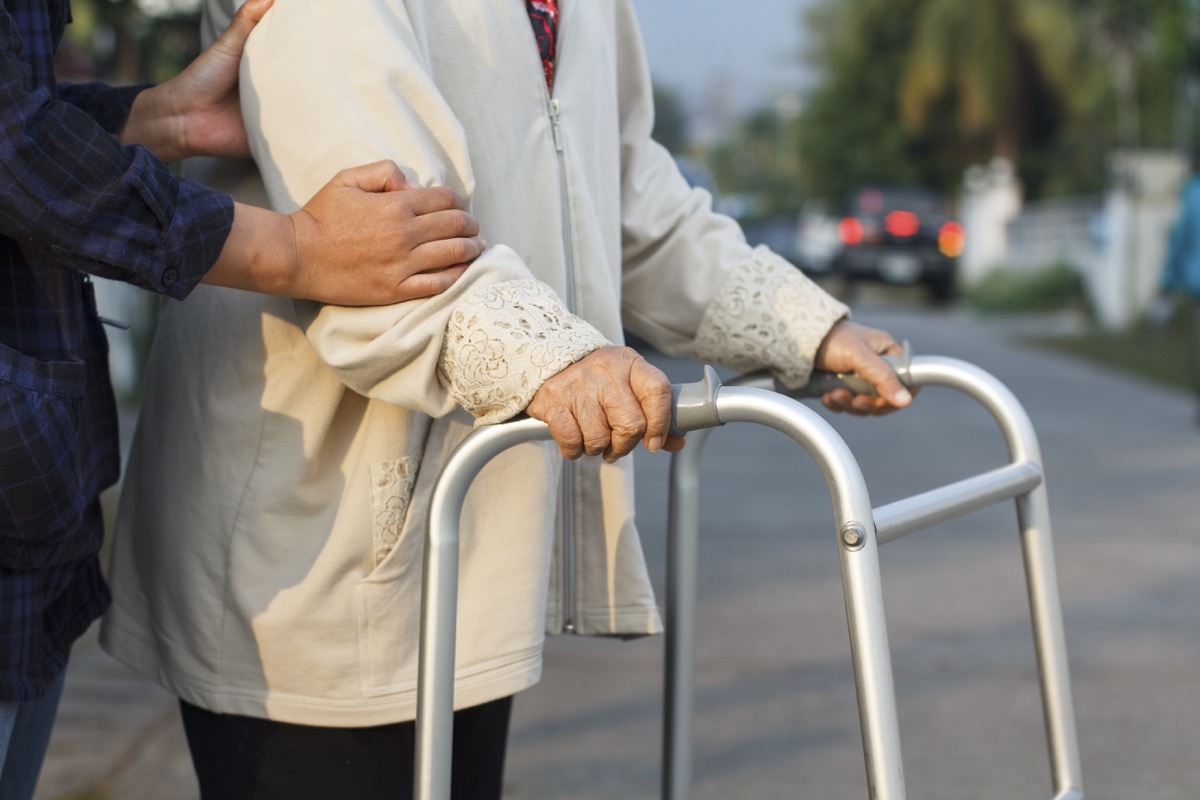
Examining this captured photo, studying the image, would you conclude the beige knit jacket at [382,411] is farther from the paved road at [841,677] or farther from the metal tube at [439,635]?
the paved road at [841,677]

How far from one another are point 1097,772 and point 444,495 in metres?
2.37

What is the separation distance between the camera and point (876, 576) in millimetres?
1343

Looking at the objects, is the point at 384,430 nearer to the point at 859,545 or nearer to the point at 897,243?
the point at 859,545

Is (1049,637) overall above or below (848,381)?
below

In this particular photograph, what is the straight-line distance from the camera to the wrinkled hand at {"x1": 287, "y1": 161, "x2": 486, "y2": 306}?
1396mm

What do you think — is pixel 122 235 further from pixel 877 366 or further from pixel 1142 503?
pixel 1142 503

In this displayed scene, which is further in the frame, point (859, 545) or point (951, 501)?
point (951, 501)

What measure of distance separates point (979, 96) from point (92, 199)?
99.3 ft

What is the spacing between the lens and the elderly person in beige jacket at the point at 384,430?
1.42 metres

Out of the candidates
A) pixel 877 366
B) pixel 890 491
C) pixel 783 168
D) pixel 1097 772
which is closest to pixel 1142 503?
pixel 890 491

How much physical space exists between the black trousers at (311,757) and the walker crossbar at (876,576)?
0.43 meters

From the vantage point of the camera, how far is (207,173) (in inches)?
67.1

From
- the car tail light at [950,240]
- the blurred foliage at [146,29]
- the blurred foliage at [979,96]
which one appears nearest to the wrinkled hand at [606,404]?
the blurred foliage at [146,29]

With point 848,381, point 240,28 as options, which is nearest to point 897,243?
point 848,381
